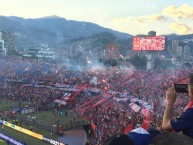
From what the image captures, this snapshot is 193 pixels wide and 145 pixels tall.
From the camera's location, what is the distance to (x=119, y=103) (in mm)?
33875

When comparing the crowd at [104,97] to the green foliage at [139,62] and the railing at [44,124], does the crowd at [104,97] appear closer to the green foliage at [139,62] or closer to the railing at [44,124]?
the railing at [44,124]

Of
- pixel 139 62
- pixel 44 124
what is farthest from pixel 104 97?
pixel 139 62

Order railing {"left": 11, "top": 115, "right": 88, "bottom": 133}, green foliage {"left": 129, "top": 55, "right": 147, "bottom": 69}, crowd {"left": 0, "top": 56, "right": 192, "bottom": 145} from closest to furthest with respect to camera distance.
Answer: crowd {"left": 0, "top": 56, "right": 192, "bottom": 145}
railing {"left": 11, "top": 115, "right": 88, "bottom": 133}
green foliage {"left": 129, "top": 55, "right": 147, "bottom": 69}

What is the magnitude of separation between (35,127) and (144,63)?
7800 centimetres

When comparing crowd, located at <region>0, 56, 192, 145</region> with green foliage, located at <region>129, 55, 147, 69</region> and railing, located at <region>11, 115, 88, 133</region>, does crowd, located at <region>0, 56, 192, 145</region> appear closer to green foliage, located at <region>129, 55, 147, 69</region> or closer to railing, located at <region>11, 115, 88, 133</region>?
railing, located at <region>11, 115, 88, 133</region>

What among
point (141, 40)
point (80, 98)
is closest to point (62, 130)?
point (80, 98)

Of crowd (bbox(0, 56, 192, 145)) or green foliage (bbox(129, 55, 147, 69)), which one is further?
green foliage (bbox(129, 55, 147, 69))

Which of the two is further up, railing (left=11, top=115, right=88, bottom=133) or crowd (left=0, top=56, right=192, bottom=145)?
crowd (left=0, top=56, right=192, bottom=145)

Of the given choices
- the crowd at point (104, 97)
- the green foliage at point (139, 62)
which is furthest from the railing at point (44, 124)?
the green foliage at point (139, 62)

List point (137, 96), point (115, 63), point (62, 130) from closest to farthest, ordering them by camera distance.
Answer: point (62, 130) → point (137, 96) → point (115, 63)

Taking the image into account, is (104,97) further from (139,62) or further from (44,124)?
(139,62)

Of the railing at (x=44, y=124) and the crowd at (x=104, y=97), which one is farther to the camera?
the railing at (x=44, y=124)

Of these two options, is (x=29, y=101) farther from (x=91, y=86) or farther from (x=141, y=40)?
(x=141, y=40)

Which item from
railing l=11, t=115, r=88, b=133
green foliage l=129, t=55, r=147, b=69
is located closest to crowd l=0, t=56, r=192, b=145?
railing l=11, t=115, r=88, b=133
